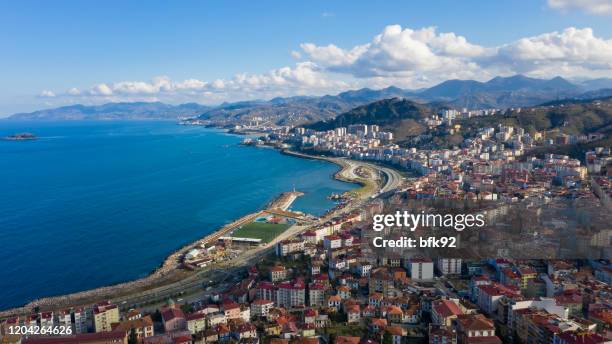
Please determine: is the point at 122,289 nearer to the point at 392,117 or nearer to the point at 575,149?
the point at 575,149

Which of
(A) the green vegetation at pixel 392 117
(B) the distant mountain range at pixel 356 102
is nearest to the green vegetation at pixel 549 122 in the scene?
(A) the green vegetation at pixel 392 117

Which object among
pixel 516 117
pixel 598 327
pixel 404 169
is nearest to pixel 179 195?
pixel 404 169

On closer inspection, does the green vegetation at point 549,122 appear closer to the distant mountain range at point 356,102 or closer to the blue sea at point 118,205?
the blue sea at point 118,205

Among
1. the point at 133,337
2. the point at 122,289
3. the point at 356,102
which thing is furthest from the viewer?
the point at 356,102

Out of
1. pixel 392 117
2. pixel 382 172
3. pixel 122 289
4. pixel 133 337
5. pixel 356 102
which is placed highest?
pixel 356 102

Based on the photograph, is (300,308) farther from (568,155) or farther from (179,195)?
(568,155)

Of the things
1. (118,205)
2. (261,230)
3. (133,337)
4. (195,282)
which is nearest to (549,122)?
(261,230)

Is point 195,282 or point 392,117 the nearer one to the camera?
point 195,282
